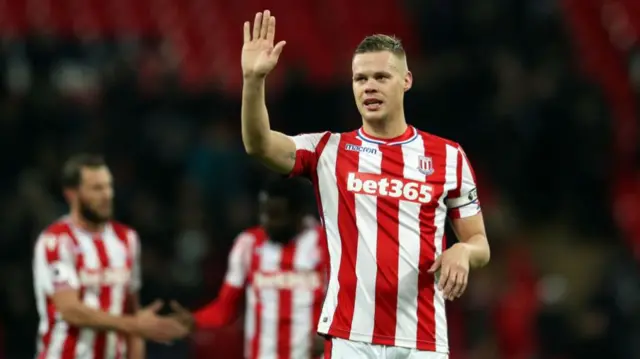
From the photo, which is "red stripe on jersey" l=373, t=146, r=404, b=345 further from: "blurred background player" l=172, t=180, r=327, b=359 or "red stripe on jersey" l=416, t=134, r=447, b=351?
"blurred background player" l=172, t=180, r=327, b=359

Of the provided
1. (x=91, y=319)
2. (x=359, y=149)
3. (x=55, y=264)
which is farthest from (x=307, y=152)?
(x=55, y=264)

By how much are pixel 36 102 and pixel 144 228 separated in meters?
1.82

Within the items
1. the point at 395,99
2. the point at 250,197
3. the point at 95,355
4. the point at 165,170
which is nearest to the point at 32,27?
the point at 165,170

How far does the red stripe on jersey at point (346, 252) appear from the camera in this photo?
4.80 m

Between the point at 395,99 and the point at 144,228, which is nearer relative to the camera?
the point at 395,99

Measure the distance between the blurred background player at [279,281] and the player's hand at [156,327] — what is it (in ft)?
1.15

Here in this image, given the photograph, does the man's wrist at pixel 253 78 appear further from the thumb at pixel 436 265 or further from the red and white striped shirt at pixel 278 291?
the red and white striped shirt at pixel 278 291

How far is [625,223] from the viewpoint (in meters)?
11.1

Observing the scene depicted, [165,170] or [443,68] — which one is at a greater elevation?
[443,68]

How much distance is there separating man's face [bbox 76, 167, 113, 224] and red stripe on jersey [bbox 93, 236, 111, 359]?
132 millimetres

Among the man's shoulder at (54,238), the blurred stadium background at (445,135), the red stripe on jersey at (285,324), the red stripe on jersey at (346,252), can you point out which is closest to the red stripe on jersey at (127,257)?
the man's shoulder at (54,238)

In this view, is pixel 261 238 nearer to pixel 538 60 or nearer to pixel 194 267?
pixel 194 267

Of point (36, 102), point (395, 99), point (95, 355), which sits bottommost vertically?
point (95, 355)

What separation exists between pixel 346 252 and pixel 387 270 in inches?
6.8
